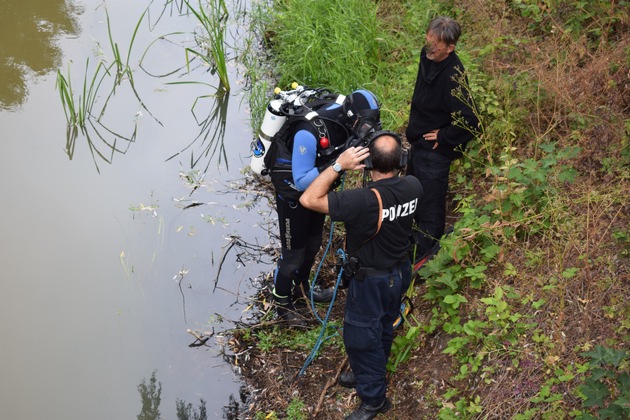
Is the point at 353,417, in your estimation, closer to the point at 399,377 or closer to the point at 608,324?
the point at 399,377

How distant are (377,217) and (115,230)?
11.3ft

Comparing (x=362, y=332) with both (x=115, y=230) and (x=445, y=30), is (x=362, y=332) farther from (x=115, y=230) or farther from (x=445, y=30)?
(x=115, y=230)

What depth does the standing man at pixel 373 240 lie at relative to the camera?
143 inches

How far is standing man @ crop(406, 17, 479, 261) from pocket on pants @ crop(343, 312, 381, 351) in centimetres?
119

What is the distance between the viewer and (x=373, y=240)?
3.79m

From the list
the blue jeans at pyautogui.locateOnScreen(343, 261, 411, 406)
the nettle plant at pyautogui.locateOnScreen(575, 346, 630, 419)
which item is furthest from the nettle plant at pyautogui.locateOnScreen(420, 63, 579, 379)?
the nettle plant at pyautogui.locateOnScreen(575, 346, 630, 419)

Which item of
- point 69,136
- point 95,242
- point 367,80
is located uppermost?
point 367,80

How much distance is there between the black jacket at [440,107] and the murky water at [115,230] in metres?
2.09

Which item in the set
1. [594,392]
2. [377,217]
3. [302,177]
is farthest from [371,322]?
[594,392]


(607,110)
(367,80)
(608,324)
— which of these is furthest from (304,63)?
(608,324)

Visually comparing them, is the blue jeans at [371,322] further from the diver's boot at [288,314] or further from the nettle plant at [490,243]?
the diver's boot at [288,314]

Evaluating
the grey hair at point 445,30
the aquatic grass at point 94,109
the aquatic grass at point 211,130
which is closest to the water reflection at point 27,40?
the aquatic grass at point 94,109

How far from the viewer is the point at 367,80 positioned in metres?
7.12

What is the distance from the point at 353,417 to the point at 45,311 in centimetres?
279
